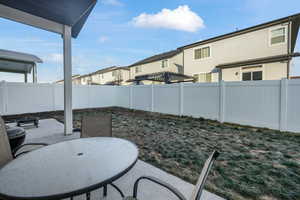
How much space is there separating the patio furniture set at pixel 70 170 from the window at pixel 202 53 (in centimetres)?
1220

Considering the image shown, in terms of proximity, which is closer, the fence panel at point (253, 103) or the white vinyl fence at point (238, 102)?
the white vinyl fence at point (238, 102)

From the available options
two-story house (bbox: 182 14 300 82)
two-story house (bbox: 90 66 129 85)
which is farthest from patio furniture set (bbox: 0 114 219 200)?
two-story house (bbox: 90 66 129 85)

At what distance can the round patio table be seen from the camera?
3.29 ft

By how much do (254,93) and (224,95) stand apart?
100 cm

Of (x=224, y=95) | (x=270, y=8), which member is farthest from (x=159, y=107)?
(x=270, y=8)

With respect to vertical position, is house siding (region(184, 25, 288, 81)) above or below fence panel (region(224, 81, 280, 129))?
above

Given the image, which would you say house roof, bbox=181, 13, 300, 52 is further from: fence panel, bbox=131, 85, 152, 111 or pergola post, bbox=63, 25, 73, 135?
pergola post, bbox=63, 25, 73, 135

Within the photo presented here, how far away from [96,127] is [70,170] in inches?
57.2

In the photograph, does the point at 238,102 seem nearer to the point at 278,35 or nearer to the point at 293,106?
the point at 293,106

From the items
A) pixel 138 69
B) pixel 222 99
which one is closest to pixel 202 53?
pixel 222 99

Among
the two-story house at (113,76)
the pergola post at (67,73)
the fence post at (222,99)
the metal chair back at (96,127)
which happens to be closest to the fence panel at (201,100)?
the fence post at (222,99)

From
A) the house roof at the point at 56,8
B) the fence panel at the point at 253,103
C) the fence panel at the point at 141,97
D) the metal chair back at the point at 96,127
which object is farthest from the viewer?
the fence panel at the point at 141,97

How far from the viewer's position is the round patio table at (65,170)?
100 centimetres

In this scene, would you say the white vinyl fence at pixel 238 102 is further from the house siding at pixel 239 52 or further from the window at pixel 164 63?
the window at pixel 164 63
